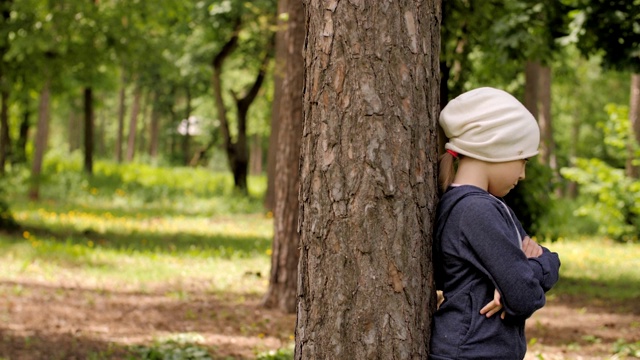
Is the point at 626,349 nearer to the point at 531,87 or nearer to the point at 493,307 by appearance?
the point at 493,307

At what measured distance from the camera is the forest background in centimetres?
812

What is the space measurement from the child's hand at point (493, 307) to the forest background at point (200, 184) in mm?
3787

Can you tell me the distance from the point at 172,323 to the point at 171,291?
2135 millimetres

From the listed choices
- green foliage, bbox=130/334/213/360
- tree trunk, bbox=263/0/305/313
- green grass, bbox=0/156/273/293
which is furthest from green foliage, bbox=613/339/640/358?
green grass, bbox=0/156/273/293

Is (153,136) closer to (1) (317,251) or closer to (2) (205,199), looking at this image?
(2) (205,199)

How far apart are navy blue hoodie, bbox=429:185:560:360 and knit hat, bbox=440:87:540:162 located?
144 mm

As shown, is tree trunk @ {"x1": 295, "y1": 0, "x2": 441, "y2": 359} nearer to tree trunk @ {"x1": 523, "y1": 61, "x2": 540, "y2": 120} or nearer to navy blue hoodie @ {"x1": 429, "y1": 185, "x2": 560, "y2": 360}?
navy blue hoodie @ {"x1": 429, "y1": 185, "x2": 560, "y2": 360}

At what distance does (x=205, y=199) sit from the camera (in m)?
25.2

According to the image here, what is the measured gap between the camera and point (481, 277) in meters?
2.84

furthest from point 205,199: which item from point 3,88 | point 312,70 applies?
point 312,70

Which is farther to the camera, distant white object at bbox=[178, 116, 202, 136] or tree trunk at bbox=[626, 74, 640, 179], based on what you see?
distant white object at bbox=[178, 116, 202, 136]

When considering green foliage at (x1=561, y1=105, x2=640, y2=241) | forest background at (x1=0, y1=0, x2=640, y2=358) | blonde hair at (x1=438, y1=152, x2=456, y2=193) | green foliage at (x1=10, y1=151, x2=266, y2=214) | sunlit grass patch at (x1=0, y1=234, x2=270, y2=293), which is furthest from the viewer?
green foliage at (x1=10, y1=151, x2=266, y2=214)

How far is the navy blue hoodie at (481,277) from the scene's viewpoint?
9.03 ft

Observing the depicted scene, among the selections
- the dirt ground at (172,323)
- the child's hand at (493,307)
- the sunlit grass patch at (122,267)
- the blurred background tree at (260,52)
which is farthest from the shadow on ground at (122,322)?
the child's hand at (493,307)
